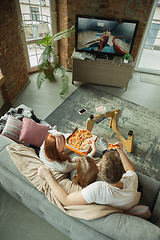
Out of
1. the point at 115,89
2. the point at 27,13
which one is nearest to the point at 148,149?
the point at 115,89

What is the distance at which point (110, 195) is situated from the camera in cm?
117

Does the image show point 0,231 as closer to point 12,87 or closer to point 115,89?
point 12,87

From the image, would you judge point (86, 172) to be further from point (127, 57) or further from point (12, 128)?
point (127, 57)

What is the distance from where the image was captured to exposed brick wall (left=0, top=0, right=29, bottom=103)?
8.90ft

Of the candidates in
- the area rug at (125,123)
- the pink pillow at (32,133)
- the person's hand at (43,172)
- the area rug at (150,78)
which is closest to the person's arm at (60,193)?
the person's hand at (43,172)

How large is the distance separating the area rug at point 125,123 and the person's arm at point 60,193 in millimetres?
1168

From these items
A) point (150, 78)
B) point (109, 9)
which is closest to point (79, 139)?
point (109, 9)

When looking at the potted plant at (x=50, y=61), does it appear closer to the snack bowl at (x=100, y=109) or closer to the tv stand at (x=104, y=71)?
the tv stand at (x=104, y=71)

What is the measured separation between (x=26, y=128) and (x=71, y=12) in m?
2.89

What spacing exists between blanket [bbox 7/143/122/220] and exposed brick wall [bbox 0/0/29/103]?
1826 millimetres

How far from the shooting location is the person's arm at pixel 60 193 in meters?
1.21

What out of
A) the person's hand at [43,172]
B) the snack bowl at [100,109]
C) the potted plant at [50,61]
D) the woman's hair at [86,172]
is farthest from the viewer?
the potted plant at [50,61]

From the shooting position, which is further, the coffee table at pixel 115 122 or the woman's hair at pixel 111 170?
the coffee table at pixel 115 122

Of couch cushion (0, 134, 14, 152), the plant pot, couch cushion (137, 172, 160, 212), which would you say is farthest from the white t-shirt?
→ the plant pot
